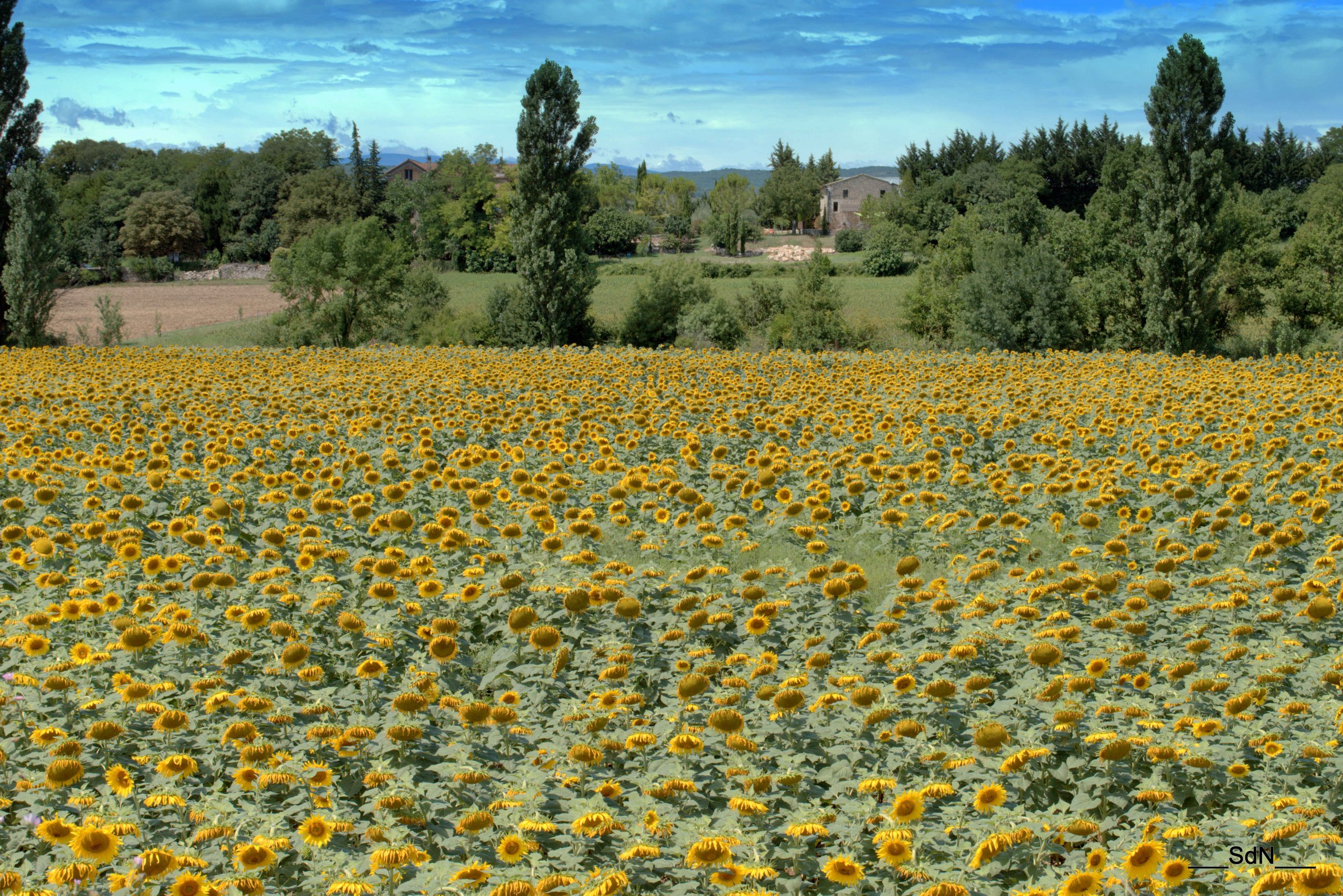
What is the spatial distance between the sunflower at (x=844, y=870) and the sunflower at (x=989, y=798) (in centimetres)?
57

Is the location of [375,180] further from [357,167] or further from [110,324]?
[110,324]

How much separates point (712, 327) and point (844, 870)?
2949 centimetres

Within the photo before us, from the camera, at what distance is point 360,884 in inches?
114

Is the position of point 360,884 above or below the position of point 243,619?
below

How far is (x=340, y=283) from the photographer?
33594mm

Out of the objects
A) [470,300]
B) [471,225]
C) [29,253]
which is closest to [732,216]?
[471,225]

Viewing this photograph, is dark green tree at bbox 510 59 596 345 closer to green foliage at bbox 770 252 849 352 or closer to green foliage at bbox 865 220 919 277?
green foliage at bbox 770 252 849 352

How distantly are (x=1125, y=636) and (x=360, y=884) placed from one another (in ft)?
12.9

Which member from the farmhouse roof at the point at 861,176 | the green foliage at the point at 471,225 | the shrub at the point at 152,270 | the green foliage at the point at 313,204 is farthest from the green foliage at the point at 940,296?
the farmhouse roof at the point at 861,176

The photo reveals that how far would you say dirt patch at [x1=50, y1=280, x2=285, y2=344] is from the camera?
148 feet

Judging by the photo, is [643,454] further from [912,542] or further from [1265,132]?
[1265,132]

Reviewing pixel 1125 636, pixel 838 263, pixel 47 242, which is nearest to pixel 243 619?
pixel 1125 636

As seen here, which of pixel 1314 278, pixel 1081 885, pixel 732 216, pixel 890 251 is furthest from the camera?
pixel 732 216

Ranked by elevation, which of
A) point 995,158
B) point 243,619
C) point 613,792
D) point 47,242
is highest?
point 995,158
